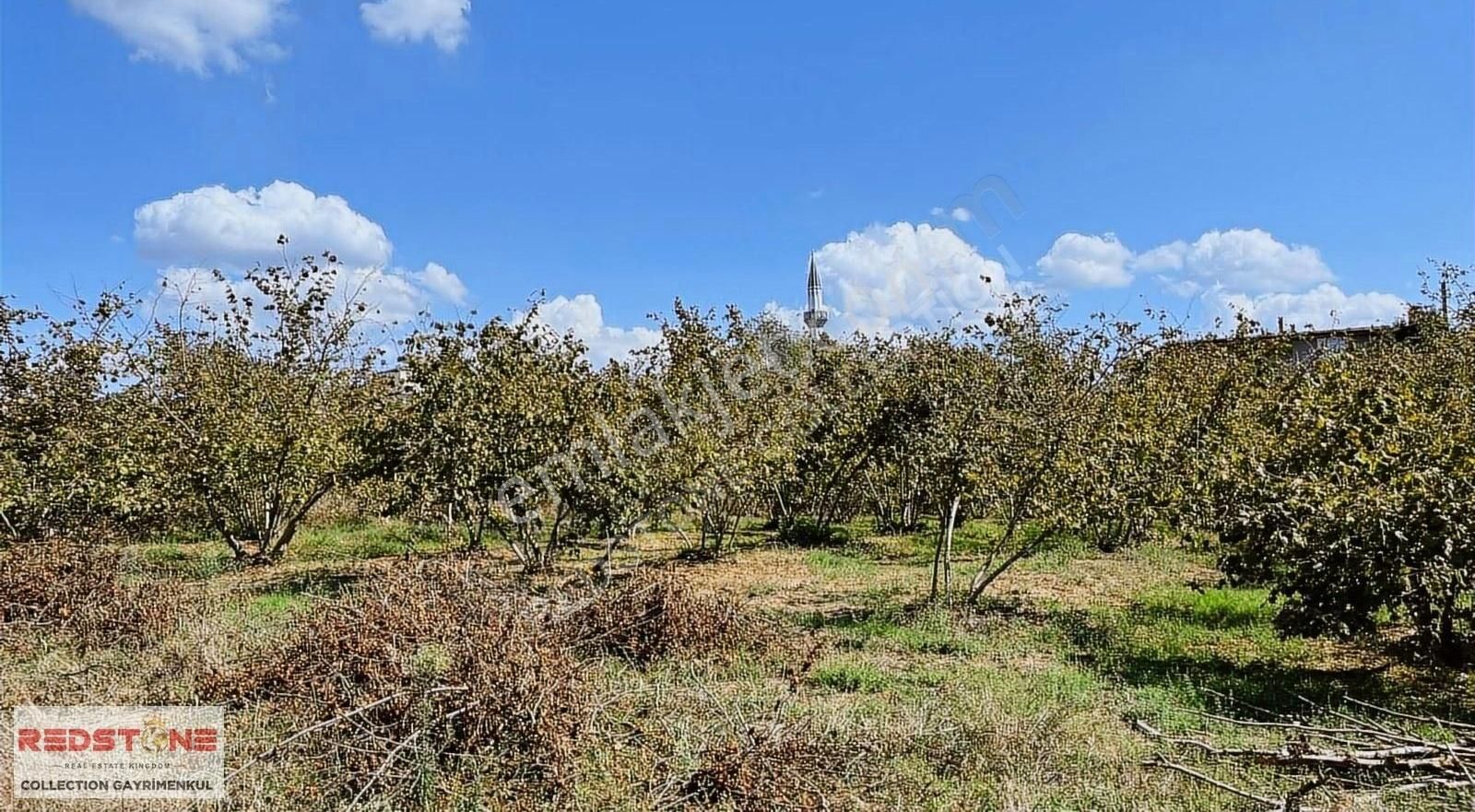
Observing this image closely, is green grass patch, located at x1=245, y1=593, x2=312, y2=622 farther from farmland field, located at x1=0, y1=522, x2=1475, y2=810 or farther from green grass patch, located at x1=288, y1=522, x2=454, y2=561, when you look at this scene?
green grass patch, located at x1=288, y1=522, x2=454, y2=561

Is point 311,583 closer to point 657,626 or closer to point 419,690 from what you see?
point 657,626

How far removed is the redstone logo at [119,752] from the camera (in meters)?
4.27

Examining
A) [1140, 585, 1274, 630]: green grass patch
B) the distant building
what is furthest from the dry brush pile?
the distant building

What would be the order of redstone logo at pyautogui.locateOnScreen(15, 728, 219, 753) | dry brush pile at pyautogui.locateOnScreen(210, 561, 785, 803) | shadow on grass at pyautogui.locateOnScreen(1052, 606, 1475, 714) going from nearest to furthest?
dry brush pile at pyautogui.locateOnScreen(210, 561, 785, 803)
redstone logo at pyautogui.locateOnScreen(15, 728, 219, 753)
shadow on grass at pyautogui.locateOnScreen(1052, 606, 1475, 714)

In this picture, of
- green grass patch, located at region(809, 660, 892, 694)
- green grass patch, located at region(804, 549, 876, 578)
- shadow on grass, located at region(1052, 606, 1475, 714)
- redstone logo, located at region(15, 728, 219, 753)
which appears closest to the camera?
redstone logo, located at region(15, 728, 219, 753)

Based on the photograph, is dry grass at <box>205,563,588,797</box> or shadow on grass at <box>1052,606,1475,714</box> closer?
dry grass at <box>205,563,588,797</box>

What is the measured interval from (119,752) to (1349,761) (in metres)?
6.16

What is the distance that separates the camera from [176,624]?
280 inches

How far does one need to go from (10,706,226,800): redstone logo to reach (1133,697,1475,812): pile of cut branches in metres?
4.69

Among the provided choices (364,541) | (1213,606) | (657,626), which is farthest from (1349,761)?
(364,541)

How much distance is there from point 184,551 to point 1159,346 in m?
14.5

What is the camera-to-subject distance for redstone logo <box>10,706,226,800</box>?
168 inches

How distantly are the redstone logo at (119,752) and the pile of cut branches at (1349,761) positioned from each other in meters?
4.69

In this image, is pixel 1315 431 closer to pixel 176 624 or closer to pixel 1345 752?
pixel 1345 752
